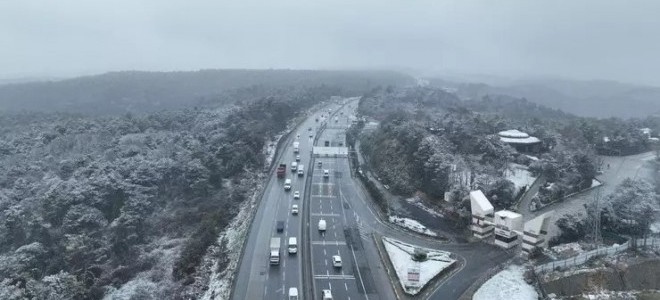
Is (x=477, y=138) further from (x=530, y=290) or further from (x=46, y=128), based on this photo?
(x=46, y=128)

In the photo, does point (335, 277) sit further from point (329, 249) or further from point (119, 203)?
point (119, 203)

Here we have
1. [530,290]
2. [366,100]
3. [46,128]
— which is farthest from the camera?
[366,100]

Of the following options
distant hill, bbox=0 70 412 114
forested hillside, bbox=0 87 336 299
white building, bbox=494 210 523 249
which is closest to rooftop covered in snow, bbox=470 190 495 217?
white building, bbox=494 210 523 249

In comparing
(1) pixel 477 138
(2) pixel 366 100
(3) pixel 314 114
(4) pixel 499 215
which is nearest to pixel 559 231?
(4) pixel 499 215

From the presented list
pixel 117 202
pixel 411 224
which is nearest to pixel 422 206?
pixel 411 224

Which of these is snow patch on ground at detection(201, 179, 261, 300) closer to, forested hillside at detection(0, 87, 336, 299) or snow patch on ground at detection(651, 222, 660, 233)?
forested hillside at detection(0, 87, 336, 299)
